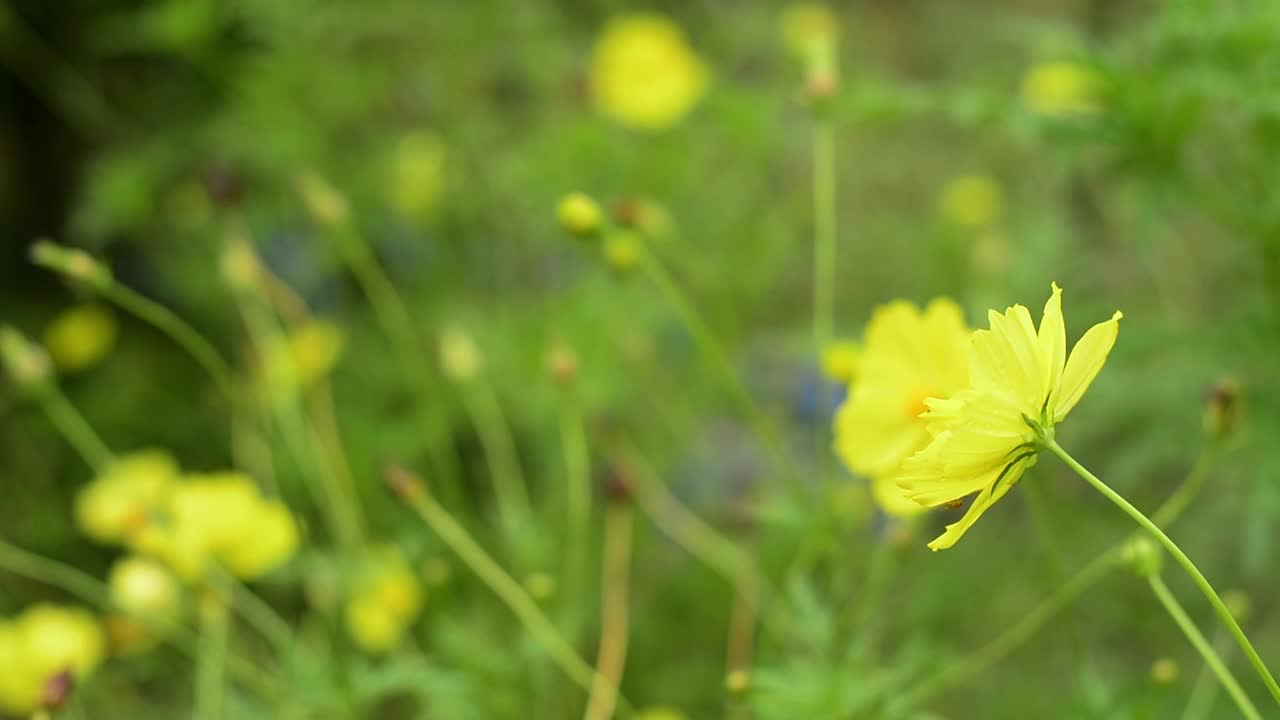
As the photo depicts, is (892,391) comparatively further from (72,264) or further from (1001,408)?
(72,264)

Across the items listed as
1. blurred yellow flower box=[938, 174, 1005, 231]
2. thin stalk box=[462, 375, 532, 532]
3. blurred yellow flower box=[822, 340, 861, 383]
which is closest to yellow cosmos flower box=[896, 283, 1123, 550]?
blurred yellow flower box=[822, 340, 861, 383]

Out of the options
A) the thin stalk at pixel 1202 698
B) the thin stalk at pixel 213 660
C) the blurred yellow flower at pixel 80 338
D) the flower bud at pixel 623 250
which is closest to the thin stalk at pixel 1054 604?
the thin stalk at pixel 1202 698

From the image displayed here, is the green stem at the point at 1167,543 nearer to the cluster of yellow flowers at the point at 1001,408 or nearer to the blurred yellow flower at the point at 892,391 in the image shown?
the cluster of yellow flowers at the point at 1001,408

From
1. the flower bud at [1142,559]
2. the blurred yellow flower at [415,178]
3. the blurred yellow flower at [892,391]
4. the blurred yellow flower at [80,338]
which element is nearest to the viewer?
the flower bud at [1142,559]

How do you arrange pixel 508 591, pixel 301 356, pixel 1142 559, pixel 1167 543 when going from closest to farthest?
1. pixel 1167 543
2. pixel 1142 559
3. pixel 508 591
4. pixel 301 356

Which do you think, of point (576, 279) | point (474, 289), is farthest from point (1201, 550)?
point (474, 289)

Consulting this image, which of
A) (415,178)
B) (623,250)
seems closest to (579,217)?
(623,250)
